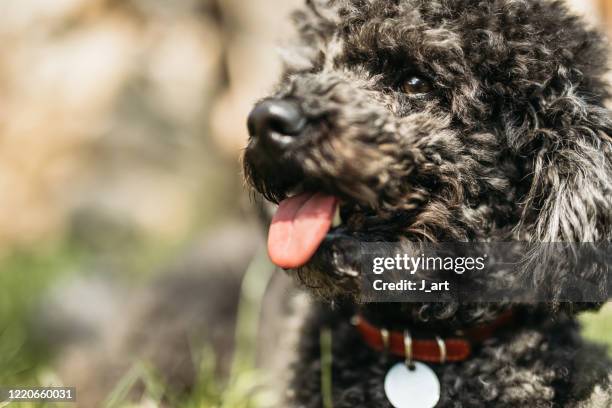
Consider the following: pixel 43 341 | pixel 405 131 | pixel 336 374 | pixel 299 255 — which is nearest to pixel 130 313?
pixel 43 341

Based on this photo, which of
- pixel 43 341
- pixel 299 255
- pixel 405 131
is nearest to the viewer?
pixel 299 255

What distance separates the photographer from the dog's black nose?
188cm

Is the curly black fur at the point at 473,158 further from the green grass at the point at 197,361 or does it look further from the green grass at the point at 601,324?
the green grass at the point at 601,324

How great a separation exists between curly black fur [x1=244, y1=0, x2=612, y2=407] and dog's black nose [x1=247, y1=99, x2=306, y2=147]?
5 centimetres

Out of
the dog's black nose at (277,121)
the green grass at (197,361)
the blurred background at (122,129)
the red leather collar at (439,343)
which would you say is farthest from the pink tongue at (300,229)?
the blurred background at (122,129)

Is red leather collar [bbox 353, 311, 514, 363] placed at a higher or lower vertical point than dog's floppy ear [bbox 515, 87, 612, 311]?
lower

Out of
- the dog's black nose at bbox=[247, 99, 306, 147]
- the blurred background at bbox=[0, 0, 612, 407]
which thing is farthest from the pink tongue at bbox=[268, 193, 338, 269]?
the blurred background at bbox=[0, 0, 612, 407]

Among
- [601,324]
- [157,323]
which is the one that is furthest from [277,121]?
[601,324]

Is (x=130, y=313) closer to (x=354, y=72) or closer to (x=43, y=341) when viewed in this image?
(x=43, y=341)

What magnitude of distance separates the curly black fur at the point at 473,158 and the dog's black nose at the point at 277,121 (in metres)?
0.05

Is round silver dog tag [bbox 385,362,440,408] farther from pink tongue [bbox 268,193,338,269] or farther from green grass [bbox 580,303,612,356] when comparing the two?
green grass [bbox 580,303,612,356]

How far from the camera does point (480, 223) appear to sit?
2145 millimetres

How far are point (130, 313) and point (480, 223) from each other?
2.19 metres

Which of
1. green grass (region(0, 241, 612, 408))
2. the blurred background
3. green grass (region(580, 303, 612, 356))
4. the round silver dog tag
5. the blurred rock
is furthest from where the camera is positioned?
the blurred background
